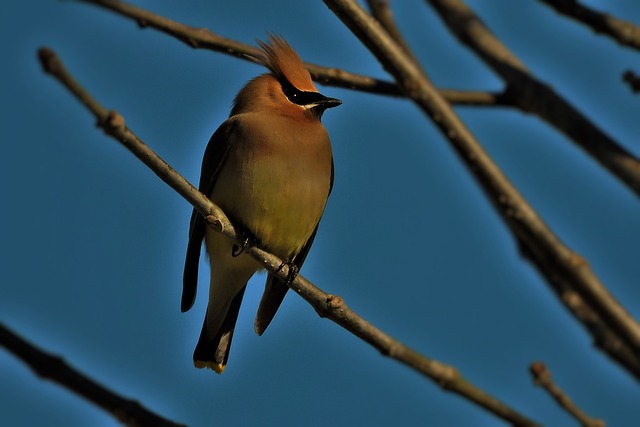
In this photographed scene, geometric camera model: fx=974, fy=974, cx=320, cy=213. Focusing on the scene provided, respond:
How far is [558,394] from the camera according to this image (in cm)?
197

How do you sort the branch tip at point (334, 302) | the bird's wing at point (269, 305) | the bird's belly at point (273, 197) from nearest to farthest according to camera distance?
the branch tip at point (334, 302) → the bird's belly at point (273, 197) → the bird's wing at point (269, 305)

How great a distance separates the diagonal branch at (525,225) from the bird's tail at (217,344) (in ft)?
14.1

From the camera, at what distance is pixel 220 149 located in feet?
18.4

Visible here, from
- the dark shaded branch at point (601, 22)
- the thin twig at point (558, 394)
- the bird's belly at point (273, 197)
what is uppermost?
the bird's belly at point (273, 197)

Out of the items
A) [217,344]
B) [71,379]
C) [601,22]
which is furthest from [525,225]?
[217,344]

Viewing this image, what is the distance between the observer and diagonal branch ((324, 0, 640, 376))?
1.72 metres

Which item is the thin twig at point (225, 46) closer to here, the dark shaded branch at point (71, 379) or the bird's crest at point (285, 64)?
the dark shaded branch at point (71, 379)

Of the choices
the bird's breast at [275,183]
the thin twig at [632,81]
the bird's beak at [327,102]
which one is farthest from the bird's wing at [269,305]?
the thin twig at [632,81]

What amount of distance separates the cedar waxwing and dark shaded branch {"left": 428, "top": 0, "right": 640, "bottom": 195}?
301cm

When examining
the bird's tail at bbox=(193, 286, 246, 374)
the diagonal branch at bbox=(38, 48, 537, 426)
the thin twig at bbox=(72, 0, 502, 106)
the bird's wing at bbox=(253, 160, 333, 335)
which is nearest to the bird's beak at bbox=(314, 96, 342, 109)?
the bird's wing at bbox=(253, 160, 333, 335)

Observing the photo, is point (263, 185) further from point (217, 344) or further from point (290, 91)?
point (217, 344)

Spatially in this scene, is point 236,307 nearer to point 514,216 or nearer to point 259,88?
point 259,88

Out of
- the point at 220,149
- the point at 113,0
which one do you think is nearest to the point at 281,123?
the point at 220,149

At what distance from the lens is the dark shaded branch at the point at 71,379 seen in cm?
151
